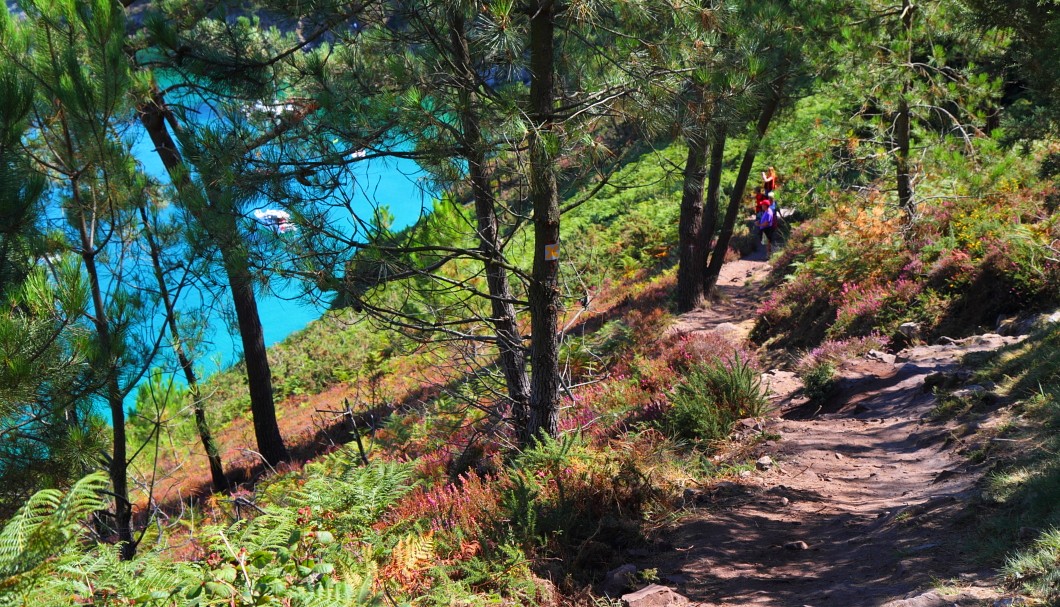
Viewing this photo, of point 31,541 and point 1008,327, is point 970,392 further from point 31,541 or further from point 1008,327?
point 31,541

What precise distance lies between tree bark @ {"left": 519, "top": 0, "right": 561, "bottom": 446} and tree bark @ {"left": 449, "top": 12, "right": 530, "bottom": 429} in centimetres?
33

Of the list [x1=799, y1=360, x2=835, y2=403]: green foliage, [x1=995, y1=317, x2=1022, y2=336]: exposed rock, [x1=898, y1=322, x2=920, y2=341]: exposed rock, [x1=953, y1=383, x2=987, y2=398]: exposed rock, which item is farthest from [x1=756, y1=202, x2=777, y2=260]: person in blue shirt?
[x1=953, y1=383, x2=987, y2=398]: exposed rock

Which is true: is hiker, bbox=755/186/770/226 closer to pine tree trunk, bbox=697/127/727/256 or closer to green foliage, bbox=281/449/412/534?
pine tree trunk, bbox=697/127/727/256

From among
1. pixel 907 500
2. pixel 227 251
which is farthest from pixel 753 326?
pixel 227 251

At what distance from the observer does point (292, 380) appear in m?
22.2

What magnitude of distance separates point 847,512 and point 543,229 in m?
3.20

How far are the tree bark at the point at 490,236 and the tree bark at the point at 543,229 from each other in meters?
0.33

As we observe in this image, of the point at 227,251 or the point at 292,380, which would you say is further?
the point at 292,380

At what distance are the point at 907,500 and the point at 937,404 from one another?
1879 mm

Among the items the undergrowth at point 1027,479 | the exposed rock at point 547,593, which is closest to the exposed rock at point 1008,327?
the undergrowth at point 1027,479

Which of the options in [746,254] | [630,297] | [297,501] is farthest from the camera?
[746,254]

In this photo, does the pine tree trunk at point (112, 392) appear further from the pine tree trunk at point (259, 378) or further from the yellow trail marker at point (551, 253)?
the pine tree trunk at point (259, 378)

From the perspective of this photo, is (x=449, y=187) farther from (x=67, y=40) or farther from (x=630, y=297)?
(x=630, y=297)

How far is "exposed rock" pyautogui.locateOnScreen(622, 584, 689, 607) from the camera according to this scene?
451 cm
